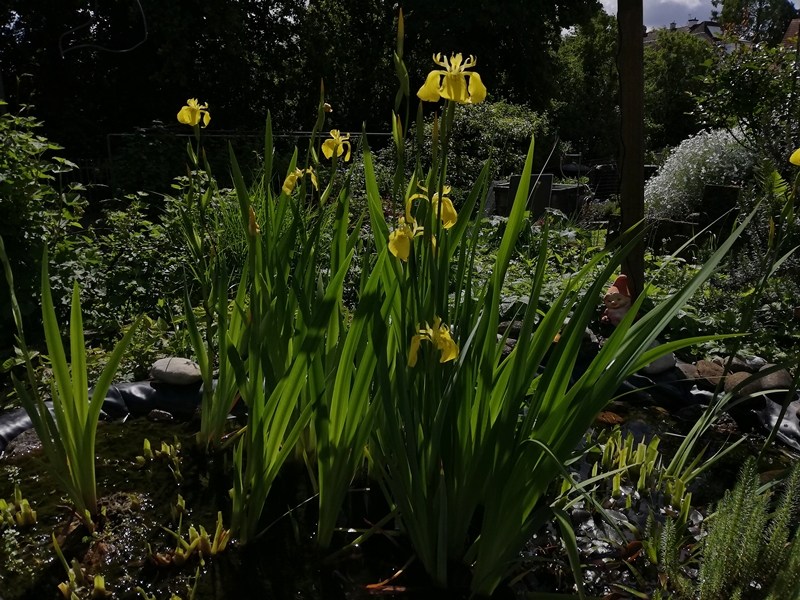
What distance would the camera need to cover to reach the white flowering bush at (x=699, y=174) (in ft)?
23.1

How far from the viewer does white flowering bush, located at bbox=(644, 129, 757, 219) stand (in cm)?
704

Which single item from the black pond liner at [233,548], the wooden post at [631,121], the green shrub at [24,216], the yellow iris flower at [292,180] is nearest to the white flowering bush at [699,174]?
the wooden post at [631,121]

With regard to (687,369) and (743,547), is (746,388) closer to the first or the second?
(687,369)

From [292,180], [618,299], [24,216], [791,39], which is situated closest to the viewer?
[292,180]

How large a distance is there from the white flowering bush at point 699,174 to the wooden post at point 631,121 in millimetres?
4770

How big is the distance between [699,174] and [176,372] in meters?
6.72

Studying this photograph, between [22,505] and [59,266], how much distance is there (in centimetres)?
183

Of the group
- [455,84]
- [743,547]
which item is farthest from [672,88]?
[455,84]

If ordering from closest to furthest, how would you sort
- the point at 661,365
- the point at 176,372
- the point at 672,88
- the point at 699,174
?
the point at 176,372
the point at 661,365
the point at 699,174
the point at 672,88

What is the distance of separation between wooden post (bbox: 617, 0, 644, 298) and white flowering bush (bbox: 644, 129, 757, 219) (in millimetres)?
4770

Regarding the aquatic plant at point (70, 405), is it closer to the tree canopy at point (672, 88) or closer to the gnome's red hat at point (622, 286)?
the gnome's red hat at point (622, 286)

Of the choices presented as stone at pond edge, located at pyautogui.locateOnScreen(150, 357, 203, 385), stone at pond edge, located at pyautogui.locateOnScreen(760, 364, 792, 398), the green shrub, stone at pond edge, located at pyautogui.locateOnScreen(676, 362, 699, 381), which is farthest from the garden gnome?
the green shrub

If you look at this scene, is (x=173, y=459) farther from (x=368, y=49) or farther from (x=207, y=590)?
(x=368, y=49)

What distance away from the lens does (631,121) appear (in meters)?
2.44
